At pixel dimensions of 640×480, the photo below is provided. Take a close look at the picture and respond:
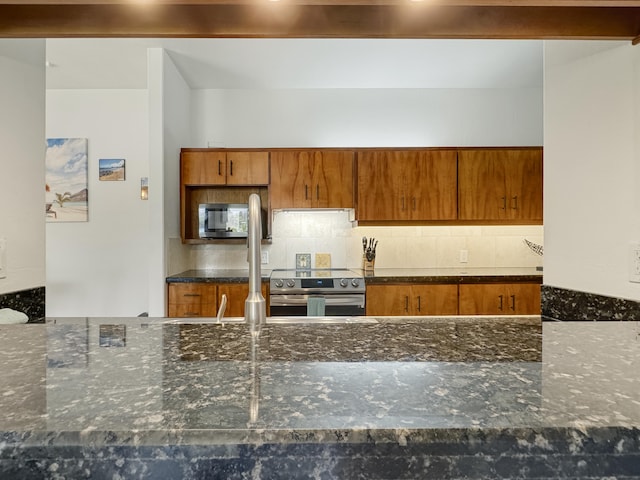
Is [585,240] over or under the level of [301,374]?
over

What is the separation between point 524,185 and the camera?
11.0 ft

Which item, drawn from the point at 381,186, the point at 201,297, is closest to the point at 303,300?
the point at 201,297

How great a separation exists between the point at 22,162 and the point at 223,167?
1995 mm

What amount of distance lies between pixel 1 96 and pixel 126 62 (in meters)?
2.17

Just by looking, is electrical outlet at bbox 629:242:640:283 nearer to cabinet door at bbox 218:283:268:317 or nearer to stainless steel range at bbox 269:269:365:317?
stainless steel range at bbox 269:269:365:317

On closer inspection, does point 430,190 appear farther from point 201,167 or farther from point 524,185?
point 201,167

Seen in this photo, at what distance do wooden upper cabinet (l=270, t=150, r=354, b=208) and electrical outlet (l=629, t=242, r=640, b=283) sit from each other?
232 cm

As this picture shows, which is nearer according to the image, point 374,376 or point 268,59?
point 374,376

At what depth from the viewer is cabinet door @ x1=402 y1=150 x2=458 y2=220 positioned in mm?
3338

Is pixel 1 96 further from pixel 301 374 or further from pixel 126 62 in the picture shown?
pixel 126 62

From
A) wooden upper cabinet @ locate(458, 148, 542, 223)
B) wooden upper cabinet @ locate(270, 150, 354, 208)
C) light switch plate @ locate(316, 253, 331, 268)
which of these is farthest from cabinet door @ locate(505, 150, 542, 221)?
light switch plate @ locate(316, 253, 331, 268)

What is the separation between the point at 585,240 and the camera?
1350 millimetres

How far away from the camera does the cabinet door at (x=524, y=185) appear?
3330mm

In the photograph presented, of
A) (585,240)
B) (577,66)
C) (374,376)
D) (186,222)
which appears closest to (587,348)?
(374,376)
